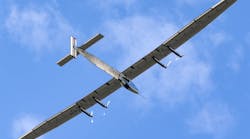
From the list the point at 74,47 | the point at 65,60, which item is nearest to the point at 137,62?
the point at 74,47

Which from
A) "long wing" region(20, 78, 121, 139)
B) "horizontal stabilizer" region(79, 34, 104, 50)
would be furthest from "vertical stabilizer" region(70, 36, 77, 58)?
"long wing" region(20, 78, 121, 139)

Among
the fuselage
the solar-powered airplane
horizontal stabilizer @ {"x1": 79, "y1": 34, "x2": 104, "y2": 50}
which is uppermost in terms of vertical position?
horizontal stabilizer @ {"x1": 79, "y1": 34, "x2": 104, "y2": 50}

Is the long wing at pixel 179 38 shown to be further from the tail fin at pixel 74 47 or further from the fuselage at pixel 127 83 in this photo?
the tail fin at pixel 74 47

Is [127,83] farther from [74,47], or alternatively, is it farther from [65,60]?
[65,60]

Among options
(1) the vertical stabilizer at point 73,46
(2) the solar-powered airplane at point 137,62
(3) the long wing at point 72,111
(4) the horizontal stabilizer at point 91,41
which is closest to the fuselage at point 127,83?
(2) the solar-powered airplane at point 137,62

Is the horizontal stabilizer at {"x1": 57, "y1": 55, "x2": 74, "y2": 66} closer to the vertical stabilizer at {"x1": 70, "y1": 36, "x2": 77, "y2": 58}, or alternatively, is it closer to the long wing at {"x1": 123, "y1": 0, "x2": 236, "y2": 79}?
the vertical stabilizer at {"x1": 70, "y1": 36, "x2": 77, "y2": 58}

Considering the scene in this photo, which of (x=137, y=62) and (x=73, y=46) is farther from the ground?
(x=73, y=46)
